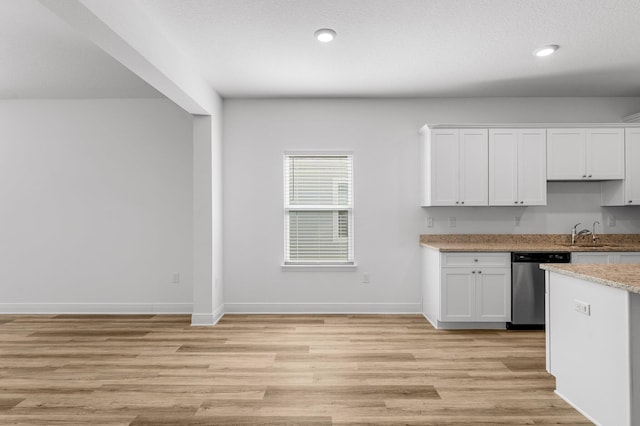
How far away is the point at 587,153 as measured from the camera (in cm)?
452

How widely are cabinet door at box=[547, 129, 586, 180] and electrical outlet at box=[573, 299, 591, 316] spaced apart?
8.61 ft

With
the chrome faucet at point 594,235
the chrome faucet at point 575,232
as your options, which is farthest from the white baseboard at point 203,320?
the chrome faucet at point 594,235

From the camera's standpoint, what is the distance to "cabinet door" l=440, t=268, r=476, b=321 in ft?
13.9

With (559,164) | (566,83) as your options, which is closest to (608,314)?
(559,164)

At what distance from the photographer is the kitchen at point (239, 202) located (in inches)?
194

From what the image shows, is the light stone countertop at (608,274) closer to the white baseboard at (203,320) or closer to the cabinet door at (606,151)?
the cabinet door at (606,151)

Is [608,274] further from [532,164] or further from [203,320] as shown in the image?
[203,320]

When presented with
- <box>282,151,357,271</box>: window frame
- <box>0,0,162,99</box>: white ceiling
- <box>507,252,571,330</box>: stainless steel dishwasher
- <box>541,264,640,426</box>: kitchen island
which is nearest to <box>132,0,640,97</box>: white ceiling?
<box>282,151,357,271</box>: window frame

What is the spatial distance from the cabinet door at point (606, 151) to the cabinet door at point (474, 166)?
120 centimetres

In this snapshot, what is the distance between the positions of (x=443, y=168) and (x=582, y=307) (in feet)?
8.19

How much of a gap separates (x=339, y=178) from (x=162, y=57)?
257 cm

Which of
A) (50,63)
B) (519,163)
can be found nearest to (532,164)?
(519,163)

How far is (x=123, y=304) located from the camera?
16.5 ft

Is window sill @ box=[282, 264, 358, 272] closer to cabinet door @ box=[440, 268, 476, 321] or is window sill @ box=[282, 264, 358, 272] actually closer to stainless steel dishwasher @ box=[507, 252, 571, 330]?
cabinet door @ box=[440, 268, 476, 321]
